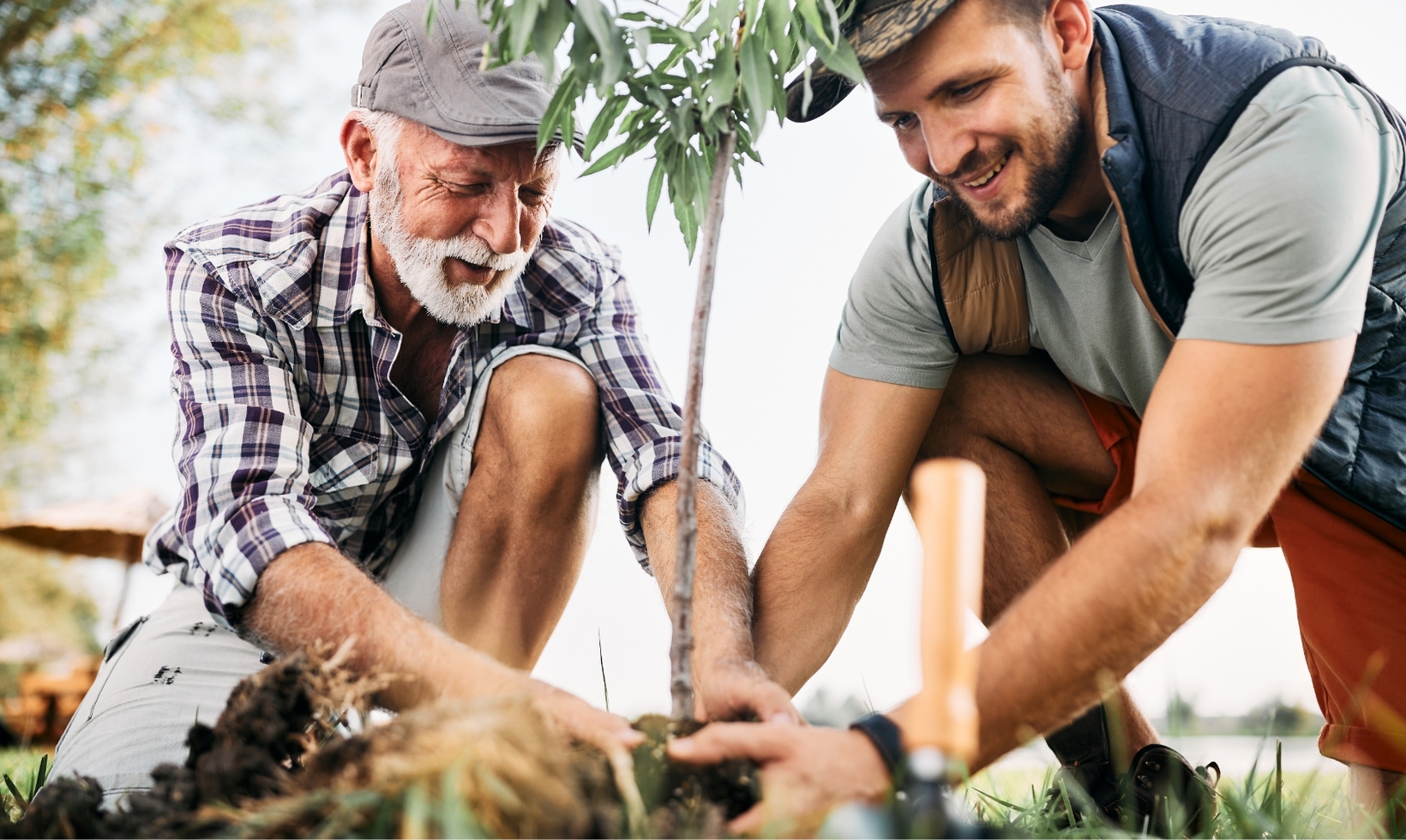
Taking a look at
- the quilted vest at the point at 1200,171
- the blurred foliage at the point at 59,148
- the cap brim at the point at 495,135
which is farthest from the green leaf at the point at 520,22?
the blurred foliage at the point at 59,148

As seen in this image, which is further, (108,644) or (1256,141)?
(108,644)

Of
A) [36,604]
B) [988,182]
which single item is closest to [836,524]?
[988,182]

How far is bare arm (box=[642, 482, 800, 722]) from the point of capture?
160cm

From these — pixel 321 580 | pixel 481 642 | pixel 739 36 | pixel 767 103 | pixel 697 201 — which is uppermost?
pixel 739 36

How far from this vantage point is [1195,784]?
1859 mm

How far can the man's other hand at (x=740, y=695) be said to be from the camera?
154 cm

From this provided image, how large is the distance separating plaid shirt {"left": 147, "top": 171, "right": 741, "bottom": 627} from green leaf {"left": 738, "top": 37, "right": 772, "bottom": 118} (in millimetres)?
1043

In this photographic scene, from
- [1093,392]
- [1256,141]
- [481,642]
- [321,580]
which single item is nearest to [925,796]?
[321,580]

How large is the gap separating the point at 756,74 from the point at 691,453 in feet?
1.95

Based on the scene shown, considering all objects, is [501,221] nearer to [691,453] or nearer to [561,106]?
[561,106]

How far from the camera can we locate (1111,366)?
7.22ft

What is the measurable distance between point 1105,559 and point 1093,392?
1.02 metres

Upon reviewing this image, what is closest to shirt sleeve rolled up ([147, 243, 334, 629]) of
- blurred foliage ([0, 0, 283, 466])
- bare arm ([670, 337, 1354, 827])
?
bare arm ([670, 337, 1354, 827])

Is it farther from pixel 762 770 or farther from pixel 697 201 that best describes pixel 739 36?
pixel 762 770
